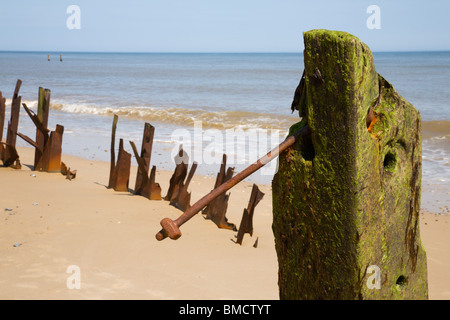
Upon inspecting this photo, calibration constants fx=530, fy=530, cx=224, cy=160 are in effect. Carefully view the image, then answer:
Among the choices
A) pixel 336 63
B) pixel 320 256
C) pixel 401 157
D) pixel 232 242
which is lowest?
pixel 232 242

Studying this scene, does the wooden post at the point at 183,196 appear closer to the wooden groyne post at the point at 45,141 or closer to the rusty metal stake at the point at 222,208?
the rusty metal stake at the point at 222,208

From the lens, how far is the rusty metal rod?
2.09m

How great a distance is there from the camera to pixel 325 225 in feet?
7.13

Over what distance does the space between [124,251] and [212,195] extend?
3393mm

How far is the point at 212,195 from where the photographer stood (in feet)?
7.07

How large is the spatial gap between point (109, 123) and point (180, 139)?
195 inches

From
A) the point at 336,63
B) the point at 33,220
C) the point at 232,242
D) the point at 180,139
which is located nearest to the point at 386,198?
the point at 336,63

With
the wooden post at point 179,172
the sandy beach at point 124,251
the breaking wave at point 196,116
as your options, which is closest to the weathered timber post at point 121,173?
the sandy beach at point 124,251

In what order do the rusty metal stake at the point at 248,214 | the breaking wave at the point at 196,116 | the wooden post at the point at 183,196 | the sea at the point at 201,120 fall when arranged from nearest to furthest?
the rusty metal stake at the point at 248,214, the wooden post at the point at 183,196, the sea at the point at 201,120, the breaking wave at the point at 196,116

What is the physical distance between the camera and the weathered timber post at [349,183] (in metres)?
2.08

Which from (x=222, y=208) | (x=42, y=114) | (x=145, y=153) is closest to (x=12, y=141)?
(x=42, y=114)

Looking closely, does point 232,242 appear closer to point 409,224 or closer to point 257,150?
point 409,224

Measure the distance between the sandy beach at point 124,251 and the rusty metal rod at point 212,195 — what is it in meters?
2.51

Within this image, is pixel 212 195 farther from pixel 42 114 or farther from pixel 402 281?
pixel 42 114
